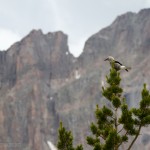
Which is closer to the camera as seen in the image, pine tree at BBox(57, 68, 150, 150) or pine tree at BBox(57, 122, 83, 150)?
pine tree at BBox(57, 68, 150, 150)

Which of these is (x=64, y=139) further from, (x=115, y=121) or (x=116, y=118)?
(x=116, y=118)

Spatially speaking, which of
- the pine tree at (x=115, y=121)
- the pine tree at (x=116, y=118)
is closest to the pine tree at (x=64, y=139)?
the pine tree at (x=115, y=121)

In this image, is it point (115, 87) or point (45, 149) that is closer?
point (115, 87)

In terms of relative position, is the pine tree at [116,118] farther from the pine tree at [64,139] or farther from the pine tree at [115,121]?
the pine tree at [64,139]

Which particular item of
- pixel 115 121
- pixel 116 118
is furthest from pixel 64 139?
pixel 116 118

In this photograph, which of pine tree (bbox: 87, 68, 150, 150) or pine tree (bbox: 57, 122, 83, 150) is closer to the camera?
pine tree (bbox: 87, 68, 150, 150)

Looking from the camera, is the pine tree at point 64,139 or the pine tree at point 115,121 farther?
the pine tree at point 64,139

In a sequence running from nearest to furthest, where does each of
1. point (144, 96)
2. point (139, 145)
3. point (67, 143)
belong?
1. point (144, 96)
2. point (67, 143)
3. point (139, 145)

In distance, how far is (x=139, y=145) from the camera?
190250mm

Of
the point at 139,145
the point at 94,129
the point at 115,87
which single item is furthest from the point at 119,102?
the point at 139,145

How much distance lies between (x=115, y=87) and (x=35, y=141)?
548 ft

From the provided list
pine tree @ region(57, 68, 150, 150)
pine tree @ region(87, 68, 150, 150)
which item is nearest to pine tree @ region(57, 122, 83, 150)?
pine tree @ region(57, 68, 150, 150)

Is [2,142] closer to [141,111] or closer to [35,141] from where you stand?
[35,141]

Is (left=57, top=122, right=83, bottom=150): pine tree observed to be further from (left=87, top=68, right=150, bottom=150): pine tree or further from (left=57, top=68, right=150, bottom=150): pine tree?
(left=87, top=68, right=150, bottom=150): pine tree
